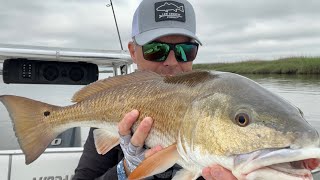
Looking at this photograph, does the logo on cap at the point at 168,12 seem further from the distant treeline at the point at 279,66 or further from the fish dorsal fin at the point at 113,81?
the distant treeline at the point at 279,66

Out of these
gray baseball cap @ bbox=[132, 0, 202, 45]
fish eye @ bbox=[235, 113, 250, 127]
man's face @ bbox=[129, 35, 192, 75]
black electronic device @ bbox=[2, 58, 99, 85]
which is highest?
gray baseball cap @ bbox=[132, 0, 202, 45]

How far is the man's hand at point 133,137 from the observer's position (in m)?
2.07

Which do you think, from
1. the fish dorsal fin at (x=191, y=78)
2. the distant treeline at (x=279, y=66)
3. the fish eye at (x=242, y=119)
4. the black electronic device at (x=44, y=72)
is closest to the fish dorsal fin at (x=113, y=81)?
the fish dorsal fin at (x=191, y=78)

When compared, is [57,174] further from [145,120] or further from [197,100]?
[197,100]

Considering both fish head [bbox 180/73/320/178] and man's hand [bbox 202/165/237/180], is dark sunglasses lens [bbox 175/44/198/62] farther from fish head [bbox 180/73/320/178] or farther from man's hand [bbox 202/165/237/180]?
man's hand [bbox 202/165/237/180]

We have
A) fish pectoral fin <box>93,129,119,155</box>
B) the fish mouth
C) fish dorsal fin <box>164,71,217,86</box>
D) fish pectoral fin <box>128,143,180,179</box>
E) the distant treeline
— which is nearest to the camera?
the fish mouth

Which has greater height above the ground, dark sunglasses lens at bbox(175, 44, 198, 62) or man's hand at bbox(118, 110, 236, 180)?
dark sunglasses lens at bbox(175, 44, 198, 62)

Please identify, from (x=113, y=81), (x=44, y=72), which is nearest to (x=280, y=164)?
(x=113, y=81)

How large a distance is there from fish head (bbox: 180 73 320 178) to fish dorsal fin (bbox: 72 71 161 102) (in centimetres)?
46

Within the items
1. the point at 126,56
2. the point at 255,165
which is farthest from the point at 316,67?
the point at 255,165

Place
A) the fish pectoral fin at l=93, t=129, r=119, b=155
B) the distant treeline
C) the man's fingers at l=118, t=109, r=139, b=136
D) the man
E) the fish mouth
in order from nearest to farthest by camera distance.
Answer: the fish mouth → the man's fingers at l=118, t=109, r=139, b=136 → the fish pectoral fin at l=93, t=129, r=119, b=155 → the man → the distant treeline

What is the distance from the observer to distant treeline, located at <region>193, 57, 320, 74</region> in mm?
34250

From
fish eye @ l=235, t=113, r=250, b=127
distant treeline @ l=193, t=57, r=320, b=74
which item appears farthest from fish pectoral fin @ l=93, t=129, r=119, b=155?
distant treeline @ l=193, t=57, r=320, b=74

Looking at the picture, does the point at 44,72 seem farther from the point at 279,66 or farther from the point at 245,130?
the point at 279,66
